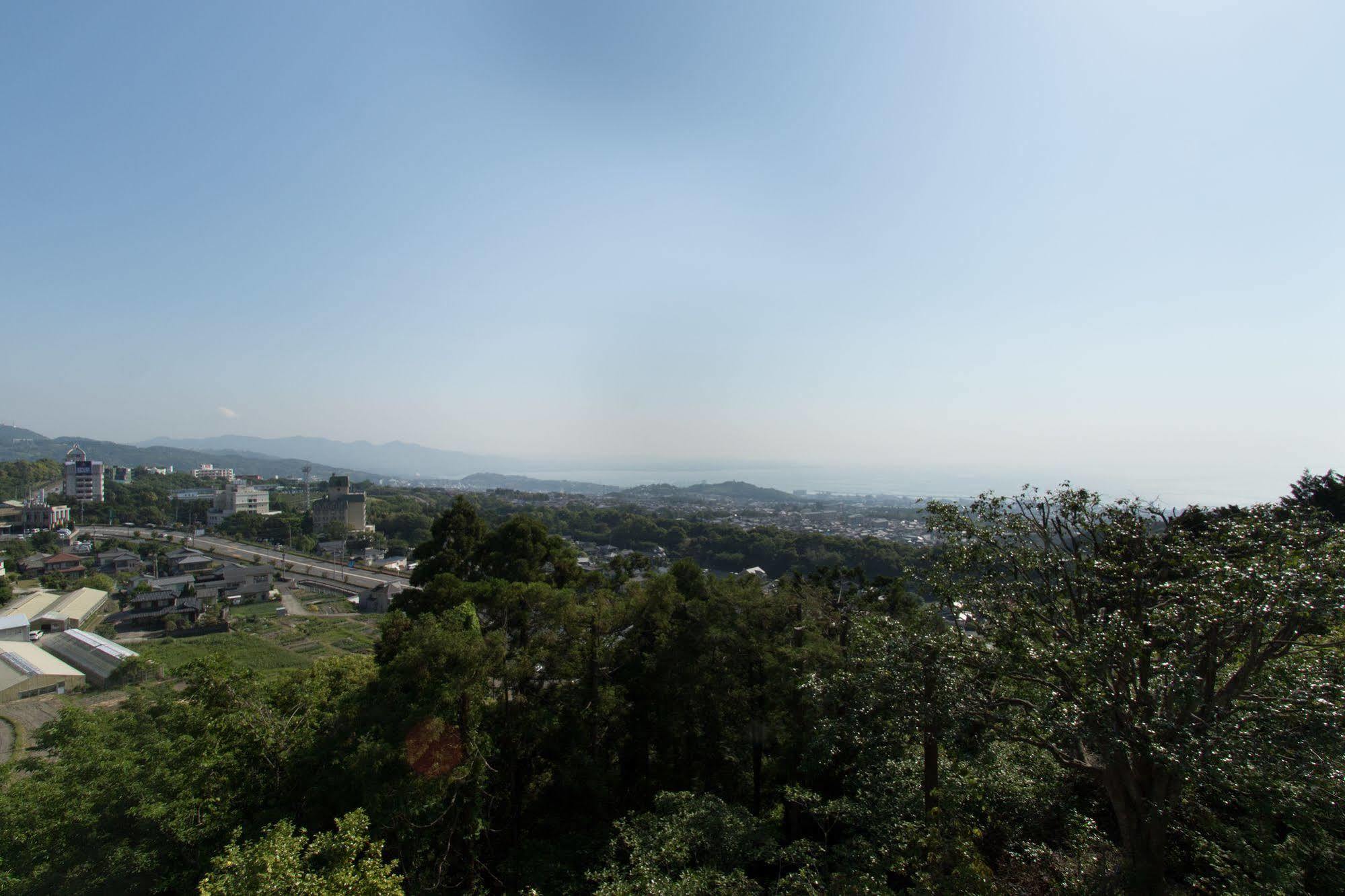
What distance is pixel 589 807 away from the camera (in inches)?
293

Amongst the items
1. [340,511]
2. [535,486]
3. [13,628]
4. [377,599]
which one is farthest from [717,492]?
[13,628]

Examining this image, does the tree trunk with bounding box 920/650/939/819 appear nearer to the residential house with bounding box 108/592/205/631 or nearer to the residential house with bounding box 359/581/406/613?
the residential house with bounding box 359/581/406/613

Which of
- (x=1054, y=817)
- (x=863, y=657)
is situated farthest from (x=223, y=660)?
(x=1054, y=817)

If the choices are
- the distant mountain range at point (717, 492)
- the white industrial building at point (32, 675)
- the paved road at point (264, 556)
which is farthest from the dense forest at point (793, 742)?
the distant mountain range at point (717, 492)

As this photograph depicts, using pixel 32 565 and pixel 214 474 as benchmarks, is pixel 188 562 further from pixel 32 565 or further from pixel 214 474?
pixel 214 474

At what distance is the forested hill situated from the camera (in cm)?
11888

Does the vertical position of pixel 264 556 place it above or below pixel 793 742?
below

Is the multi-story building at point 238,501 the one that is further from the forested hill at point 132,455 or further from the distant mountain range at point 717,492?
the forested hill at point 132,455

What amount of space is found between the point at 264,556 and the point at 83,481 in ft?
107

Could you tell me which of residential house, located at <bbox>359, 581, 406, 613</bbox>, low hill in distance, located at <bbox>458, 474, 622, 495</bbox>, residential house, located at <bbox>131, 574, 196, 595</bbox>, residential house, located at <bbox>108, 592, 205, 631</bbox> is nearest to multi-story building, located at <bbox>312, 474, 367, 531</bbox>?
residential house, located at <bbox>131, 574, 196, 595</bbox>

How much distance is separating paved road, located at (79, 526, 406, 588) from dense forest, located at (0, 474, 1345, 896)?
74.4 ft

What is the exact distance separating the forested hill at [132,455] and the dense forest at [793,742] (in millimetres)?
128336

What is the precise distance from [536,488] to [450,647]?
12155cm

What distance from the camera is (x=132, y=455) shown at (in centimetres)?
12644
